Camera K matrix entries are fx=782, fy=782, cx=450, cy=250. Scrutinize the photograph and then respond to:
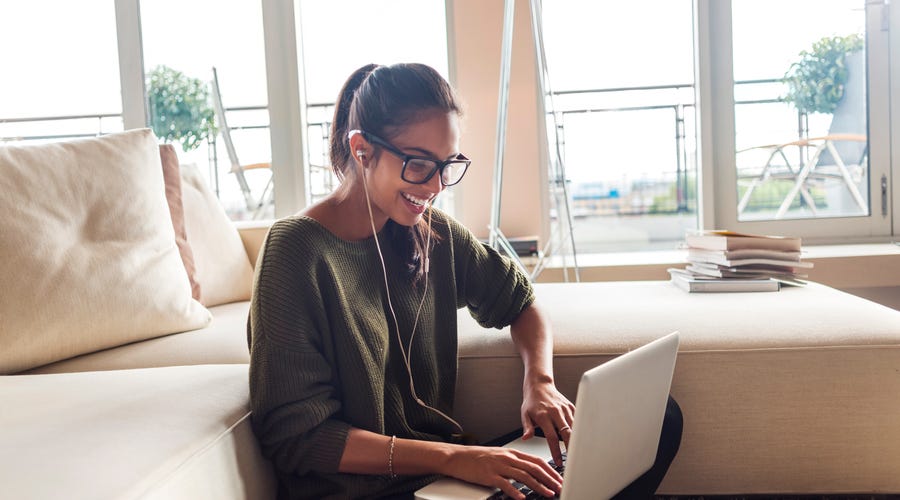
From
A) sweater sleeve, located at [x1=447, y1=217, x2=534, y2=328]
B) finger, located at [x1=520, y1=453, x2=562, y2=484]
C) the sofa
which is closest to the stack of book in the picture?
the sofa

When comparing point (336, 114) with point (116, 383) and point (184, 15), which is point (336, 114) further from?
point (184, 15)

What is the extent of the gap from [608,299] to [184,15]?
2.53 m

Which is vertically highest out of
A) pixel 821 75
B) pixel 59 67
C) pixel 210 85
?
pixel 59 67

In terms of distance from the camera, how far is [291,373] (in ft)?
3.50

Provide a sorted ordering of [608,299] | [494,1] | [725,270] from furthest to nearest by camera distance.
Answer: [494,1], [725,270], [608,299]

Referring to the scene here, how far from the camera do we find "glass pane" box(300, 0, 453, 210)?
3.38 metres

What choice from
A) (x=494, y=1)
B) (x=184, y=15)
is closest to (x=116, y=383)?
(x=494, y=1)

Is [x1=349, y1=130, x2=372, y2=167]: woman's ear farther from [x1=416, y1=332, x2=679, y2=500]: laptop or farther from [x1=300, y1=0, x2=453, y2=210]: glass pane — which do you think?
[x1=300, y1=0, x2=453, y2=210]: glass pane

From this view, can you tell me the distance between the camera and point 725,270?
6.64 ft

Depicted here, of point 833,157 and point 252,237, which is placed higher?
point 833,157

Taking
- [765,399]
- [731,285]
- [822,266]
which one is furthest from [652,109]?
[765,399]

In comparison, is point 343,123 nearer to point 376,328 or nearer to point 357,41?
point 376,328

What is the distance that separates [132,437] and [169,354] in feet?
2.08

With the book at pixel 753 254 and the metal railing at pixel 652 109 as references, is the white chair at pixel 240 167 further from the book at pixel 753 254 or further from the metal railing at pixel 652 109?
the book at pixel 753 254
